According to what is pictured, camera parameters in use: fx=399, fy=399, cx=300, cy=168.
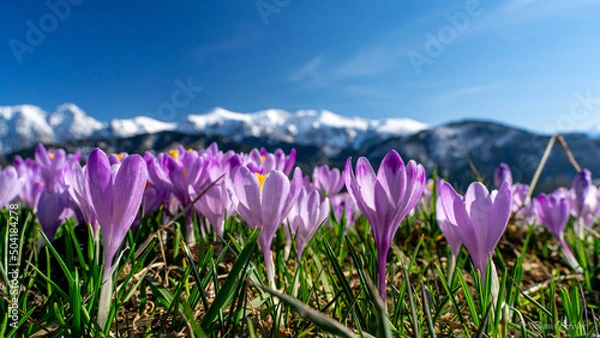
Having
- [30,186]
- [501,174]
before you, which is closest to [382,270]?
[501,174]

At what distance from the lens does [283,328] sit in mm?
1072

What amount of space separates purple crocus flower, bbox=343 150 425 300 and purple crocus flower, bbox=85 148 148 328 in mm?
513

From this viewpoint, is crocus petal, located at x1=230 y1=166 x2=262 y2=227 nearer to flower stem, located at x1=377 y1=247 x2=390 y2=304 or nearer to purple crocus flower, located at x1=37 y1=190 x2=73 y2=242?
flower stem, located at x1=377 y1=247 x2=390 y2=304

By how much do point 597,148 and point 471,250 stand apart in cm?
19062

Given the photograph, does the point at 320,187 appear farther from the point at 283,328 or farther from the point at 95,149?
the point at 95,149

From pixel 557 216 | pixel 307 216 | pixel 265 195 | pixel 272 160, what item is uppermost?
pixel 272 160

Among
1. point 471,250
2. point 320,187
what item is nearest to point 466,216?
point 471,250

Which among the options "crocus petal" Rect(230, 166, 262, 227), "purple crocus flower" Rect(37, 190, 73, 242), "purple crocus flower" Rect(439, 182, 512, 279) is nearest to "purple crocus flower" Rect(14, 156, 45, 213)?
"purple crocus flower" Rect(37, 190, 73, 242)

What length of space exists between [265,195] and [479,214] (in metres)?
0.56

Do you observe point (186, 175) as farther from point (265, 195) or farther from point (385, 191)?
point (385, 191)

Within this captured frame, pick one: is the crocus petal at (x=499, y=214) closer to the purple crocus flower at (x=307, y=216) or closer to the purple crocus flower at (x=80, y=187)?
the purple crocus flower at (x=307, y=216)

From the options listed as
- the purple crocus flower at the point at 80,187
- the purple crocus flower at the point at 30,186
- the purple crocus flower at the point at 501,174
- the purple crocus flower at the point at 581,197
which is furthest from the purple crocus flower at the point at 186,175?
the purple crocus flower at the point at 581,197

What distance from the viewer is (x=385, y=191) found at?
0.95m

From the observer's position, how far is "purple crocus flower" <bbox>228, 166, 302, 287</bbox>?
3.58ft
